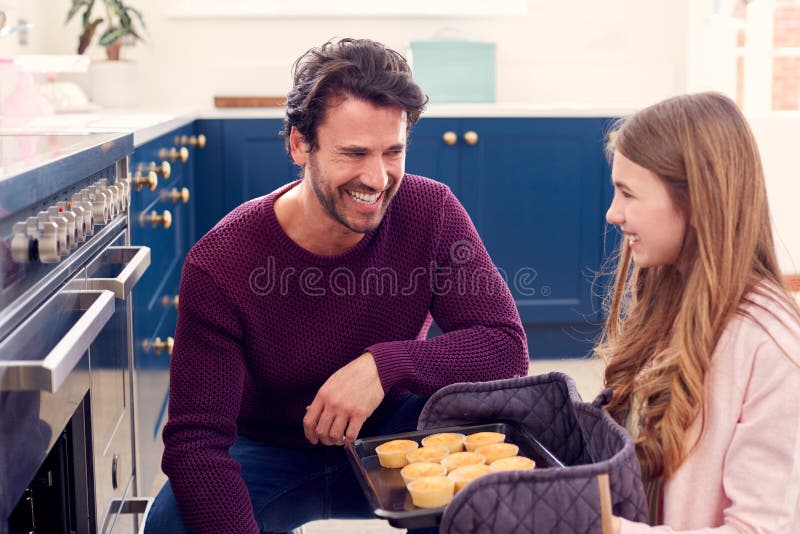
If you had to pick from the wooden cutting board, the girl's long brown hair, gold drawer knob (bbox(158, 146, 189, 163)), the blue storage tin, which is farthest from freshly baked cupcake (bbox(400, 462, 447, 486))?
the blue storage tin

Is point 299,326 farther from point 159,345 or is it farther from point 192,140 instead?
point 192,140

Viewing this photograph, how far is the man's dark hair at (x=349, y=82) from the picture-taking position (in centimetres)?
153

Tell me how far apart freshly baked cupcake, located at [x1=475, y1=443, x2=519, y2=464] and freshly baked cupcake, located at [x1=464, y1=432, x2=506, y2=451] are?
17mm

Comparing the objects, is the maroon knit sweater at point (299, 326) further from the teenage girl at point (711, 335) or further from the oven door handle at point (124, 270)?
the teenage girl at point (711, 335)

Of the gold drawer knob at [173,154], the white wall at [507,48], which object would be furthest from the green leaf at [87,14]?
the gold drawer knob at [173,154]

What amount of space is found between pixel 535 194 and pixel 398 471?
230 centimetres

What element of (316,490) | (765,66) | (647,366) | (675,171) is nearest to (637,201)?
(675,171)


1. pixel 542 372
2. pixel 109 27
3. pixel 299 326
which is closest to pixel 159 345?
pixel 299 326

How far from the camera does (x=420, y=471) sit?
124cm

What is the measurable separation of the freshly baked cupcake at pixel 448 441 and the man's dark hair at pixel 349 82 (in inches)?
20.3

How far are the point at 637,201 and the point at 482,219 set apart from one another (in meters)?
2.20

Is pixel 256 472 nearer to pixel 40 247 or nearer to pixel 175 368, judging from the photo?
pixel 175 368

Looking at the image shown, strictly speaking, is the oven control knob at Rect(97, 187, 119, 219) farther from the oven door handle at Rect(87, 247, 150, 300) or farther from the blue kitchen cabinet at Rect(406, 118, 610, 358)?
the blue kitchen cabinet at Rect(406, 118, 610, 358)

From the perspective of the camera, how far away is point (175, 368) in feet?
4.91
